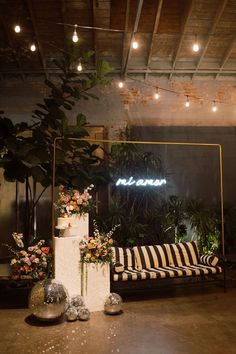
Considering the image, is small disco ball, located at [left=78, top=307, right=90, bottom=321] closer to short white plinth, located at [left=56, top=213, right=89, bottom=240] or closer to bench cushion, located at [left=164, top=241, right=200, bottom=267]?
short white plinth, located at [left=56, top=213, right=89, bottom=240]

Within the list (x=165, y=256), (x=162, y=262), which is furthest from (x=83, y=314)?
(x=165, y=256)

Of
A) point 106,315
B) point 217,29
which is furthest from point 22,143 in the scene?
point 217,29

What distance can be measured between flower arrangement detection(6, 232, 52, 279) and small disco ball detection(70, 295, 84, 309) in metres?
0.66

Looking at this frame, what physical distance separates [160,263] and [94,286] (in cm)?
145

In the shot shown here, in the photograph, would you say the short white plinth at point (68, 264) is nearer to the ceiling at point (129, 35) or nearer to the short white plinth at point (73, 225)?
the short white plinth at point (73, 225)

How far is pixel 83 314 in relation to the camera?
4.38 meters

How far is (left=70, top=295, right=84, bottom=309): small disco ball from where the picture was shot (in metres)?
4.50

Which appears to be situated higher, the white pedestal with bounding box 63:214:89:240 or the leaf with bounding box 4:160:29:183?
the leaf with bounding box 4:160:29:183

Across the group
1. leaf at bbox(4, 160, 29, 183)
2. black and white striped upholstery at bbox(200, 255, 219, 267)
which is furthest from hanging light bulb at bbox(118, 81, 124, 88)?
black and white striped upholstery at bbox(200, 255, 219, 267)

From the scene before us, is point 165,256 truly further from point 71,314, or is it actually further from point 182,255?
point 71,314

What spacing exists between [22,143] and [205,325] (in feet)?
11.8

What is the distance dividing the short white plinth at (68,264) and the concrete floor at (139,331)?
0.46 metres

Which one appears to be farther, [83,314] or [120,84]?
[120,84]

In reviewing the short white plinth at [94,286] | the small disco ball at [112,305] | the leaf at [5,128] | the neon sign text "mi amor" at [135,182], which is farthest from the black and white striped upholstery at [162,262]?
the leaf at [5,128]
